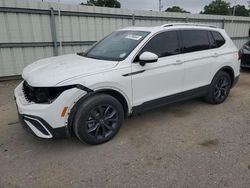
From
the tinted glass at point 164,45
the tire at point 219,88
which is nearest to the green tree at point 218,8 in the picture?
the tire at point 219,88

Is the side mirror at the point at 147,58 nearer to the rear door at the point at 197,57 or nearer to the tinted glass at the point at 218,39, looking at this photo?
the rear door at the point at 197,57

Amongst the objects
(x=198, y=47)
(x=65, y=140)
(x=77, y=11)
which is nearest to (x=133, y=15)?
(x=77, y=11)

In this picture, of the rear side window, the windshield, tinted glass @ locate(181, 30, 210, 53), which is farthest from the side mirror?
the rear side window

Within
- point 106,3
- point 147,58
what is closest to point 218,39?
point 147,58

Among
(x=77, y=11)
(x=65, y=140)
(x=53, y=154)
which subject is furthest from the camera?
(x=77, y=11)

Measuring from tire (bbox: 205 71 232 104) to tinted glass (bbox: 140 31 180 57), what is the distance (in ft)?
4.31

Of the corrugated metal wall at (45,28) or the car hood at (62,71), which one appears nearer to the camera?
the car hood at (62,71)

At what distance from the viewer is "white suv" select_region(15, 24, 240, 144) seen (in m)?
2.76

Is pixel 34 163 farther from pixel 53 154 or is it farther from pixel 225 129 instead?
pixel 225 129

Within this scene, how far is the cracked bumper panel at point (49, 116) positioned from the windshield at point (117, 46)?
0.95 m

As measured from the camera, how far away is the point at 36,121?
274 centimetres

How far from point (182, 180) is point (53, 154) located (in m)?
1.74

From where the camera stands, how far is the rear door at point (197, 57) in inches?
156

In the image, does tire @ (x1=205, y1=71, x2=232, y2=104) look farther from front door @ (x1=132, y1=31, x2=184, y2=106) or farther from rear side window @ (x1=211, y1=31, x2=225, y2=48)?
front door @ (x1=132, y1=31, x2=184, y2=106)
